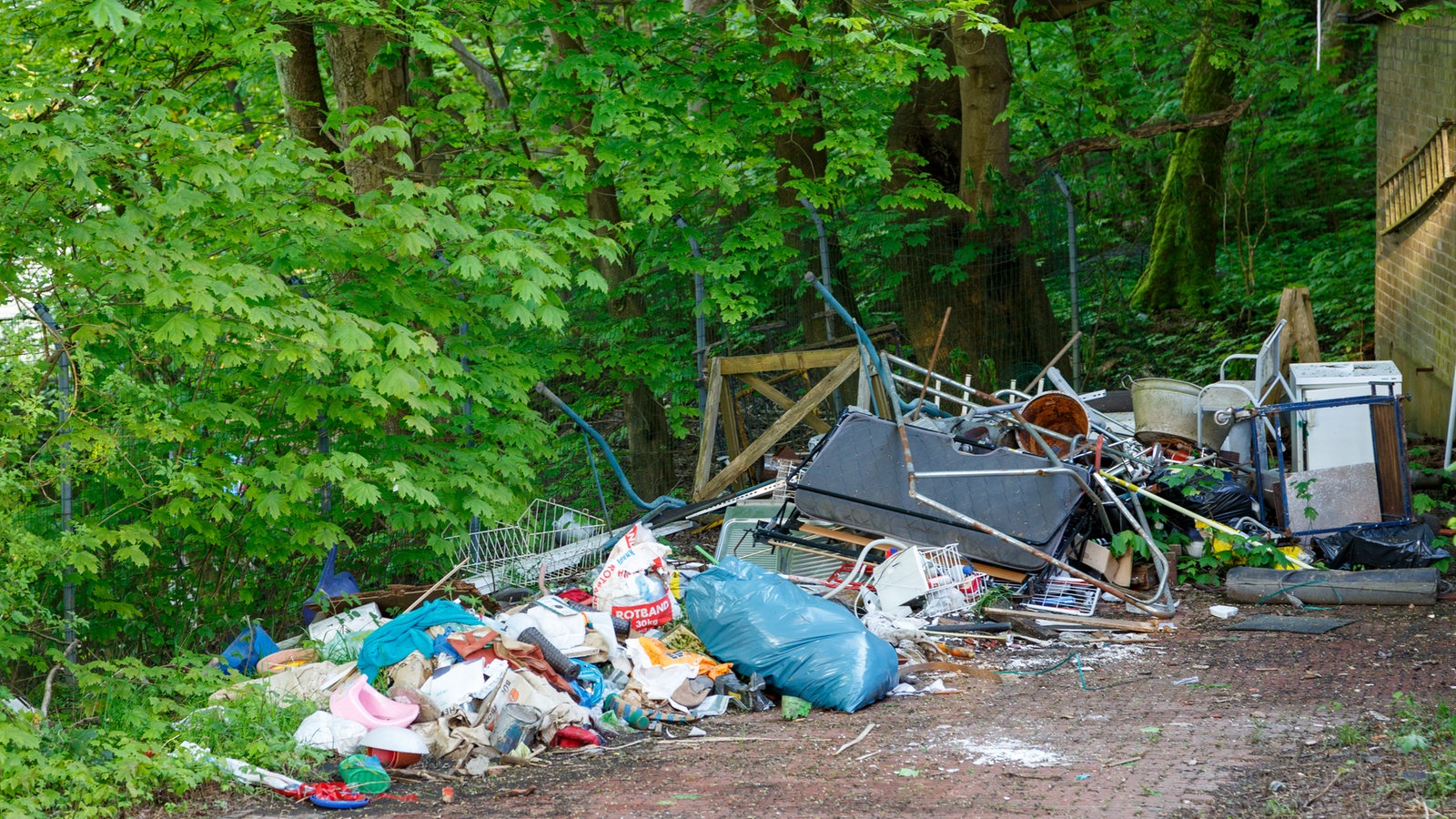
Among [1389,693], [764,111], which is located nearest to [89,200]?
[764,111]

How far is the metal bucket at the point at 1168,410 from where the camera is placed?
31.6 ft

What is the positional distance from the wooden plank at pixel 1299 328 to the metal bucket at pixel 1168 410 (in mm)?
1119

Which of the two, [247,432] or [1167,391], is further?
[1167,391]

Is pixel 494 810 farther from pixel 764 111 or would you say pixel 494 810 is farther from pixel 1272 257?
pixel 1272 257

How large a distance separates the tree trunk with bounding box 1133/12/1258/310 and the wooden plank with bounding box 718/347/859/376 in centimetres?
814

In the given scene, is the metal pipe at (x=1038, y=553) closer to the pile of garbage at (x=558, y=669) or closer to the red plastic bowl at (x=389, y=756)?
the pile of garbage at (x=558, y=669)

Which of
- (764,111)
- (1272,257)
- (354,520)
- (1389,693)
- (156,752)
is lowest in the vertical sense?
(1389,693)

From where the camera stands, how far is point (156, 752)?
16.1 ft

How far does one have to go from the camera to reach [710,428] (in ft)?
32.7

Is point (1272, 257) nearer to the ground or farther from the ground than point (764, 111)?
nearer to the ground

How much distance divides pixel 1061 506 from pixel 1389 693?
8.09 ft

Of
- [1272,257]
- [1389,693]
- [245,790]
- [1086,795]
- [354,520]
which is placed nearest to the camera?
[1086,795]

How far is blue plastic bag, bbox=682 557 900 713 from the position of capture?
593cm

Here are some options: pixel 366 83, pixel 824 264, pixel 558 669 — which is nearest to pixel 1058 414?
pixel 824 264
